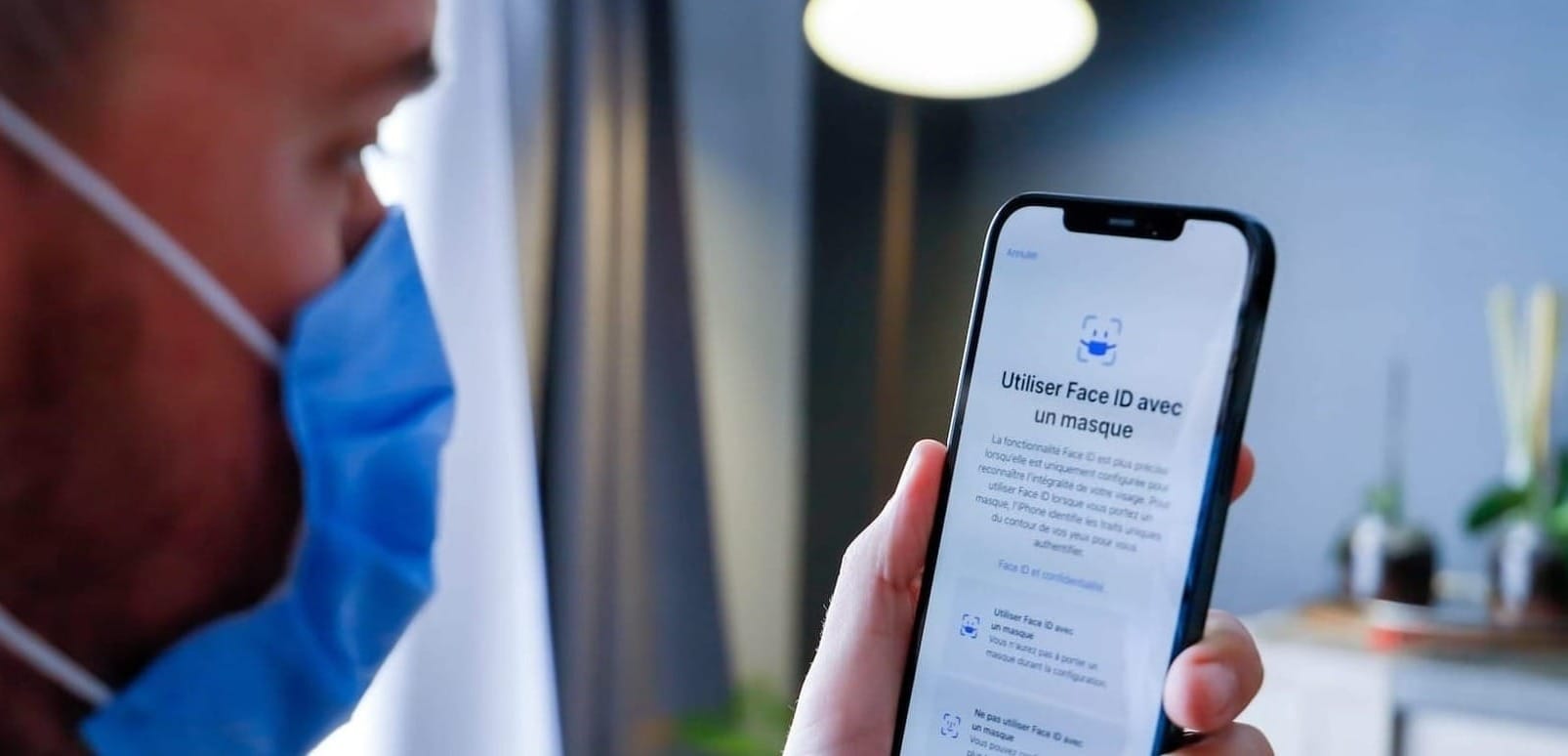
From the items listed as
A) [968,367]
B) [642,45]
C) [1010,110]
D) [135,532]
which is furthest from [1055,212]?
[1010,110]

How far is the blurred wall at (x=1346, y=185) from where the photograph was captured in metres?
1.21

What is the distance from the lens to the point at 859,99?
4.87 feet

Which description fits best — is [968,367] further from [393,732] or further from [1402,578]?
[1402,578]

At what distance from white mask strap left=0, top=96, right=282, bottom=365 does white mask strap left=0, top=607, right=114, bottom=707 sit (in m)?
0.13

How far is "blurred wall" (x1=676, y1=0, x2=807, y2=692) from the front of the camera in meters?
1.43

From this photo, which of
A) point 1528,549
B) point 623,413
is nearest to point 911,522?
point 623,413

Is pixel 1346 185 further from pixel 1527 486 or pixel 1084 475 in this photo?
pixel 1084 475

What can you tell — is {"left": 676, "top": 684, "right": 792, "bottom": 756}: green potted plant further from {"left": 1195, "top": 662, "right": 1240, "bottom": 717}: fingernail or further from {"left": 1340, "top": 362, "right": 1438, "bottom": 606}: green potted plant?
{"left": 1195, "top": 662, "right": 1240, "bottom": 717}: fingernail

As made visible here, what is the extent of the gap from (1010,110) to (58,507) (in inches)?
47.8

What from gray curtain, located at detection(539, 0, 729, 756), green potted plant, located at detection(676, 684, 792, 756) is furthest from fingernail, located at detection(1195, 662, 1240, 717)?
green potted plant, located at detection(676, 684, 792, 756)

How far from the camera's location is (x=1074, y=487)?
0.43 m

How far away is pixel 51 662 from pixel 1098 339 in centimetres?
39

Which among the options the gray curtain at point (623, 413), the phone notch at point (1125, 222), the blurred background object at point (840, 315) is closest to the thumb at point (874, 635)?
the phone notch at point (1125, 222)

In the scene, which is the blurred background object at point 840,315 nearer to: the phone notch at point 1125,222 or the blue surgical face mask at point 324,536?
the blue surgical face mask at point 324,536
